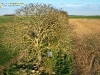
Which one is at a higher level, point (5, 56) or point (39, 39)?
point (39, 39)

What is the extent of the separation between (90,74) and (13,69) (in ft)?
37.3

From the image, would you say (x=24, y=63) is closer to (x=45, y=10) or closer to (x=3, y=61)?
(x=3, y=61)

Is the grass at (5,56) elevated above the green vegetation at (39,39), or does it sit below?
below

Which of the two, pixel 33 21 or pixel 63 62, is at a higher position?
pixel 33 21

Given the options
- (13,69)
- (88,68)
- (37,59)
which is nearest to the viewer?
(88,68)

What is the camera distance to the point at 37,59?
1101 inches

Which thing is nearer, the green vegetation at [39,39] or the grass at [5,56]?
the green vegetation at [39,39]

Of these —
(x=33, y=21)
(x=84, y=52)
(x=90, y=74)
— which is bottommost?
(x=90, y=74)

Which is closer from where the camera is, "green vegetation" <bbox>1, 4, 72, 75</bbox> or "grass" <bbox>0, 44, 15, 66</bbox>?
"green vegetation" <bbox>1, 4, 72, 75</bbox>

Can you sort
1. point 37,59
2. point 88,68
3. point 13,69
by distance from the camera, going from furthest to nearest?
point 37,59, point 13,69, point 88,68

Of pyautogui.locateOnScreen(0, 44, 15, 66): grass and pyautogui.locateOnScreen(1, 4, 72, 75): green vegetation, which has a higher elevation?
pyautogui.locateOnScreen(1, 4, 72, 75): green vegetation

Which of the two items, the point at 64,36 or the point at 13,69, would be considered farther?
the point at 64,36

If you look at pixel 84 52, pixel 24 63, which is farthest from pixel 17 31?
pixel 84 52

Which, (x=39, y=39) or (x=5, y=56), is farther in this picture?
(x=5, y=56)
